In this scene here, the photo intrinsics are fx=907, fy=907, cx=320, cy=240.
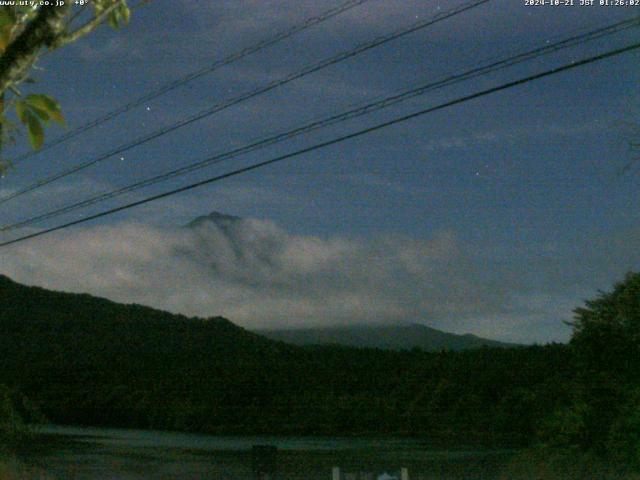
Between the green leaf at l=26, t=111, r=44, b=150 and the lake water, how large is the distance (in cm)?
988

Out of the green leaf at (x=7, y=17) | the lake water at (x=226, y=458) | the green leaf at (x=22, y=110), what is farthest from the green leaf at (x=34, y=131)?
the lake water at (x=226, y=458)

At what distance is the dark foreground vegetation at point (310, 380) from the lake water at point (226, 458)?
0.58 meters

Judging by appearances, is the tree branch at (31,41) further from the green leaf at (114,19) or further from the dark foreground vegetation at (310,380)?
the dark foreground vegetation at (310,380)

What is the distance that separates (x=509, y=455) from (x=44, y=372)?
14.9 m

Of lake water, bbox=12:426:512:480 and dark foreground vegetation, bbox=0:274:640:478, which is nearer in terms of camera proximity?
dark foreground vegetation, bbox=0:274:640:478

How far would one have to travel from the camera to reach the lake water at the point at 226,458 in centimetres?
1575

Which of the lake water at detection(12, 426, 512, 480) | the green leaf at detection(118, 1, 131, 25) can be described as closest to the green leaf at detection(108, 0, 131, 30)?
the green leaf at detection(118, 1, 131, 25)

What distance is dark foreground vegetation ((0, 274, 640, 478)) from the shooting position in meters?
Answer: 13.2

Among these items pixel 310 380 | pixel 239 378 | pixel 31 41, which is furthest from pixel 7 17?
pixel 239 378

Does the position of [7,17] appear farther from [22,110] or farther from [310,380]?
[310,380]

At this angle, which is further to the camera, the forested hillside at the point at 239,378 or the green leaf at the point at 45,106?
the forested hillside at the point at 239,378

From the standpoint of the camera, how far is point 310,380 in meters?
20.8

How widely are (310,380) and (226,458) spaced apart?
2.59m

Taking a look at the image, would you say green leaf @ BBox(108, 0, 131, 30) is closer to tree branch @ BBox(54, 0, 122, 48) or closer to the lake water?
tree branch @ BBox(54, 0, 122, 48)
